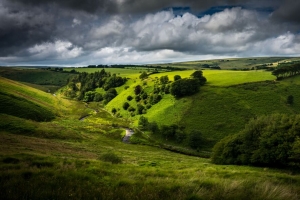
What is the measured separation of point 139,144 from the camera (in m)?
87.7

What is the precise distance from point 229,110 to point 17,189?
10354cm

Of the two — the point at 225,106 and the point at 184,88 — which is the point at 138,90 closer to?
the point at 184,88

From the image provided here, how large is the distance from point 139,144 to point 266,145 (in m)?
46.1

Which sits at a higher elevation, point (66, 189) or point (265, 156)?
point (66, 189)

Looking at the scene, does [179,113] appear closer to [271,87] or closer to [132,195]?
[271,87]

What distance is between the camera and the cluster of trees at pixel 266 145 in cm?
4988

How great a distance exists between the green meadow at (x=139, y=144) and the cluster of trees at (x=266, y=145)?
4.13 m

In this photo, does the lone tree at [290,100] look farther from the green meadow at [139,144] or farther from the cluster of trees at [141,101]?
the cluster of trees at [141,101]

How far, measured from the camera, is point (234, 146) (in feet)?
199

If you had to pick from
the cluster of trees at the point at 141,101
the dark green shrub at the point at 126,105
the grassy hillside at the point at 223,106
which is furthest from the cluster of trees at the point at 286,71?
the dark green shrub at the point at 126,105

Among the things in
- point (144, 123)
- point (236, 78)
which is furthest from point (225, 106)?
point (144, 123)

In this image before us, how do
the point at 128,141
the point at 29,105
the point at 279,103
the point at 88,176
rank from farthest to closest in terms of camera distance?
the point at 279,103 → the point at 29,105 → the point at 128,141 → the point at 88,176

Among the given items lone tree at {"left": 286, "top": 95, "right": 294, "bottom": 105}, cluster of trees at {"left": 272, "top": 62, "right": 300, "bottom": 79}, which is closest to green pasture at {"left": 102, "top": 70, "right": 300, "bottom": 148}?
lone tree at {"left": 286, "top": 95, "right": 294, "bottom": 105}

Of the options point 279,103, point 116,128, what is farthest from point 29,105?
point 279,103
